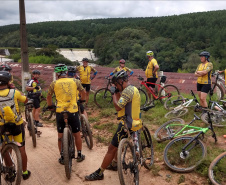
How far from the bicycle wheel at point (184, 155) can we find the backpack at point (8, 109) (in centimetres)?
308

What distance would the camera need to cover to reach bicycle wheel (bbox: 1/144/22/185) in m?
3.76

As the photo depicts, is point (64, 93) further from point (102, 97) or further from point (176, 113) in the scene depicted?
point (102, 97)

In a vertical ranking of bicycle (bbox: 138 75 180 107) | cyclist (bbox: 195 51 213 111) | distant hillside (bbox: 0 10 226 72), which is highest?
distant hillside (bbox: 0 10 226 72)

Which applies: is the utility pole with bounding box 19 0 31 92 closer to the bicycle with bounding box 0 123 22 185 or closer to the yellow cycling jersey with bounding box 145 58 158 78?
the yellow cycling jersey with bounding box 145 58 158 78

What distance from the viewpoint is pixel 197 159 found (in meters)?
4.63

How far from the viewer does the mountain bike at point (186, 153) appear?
4.55m

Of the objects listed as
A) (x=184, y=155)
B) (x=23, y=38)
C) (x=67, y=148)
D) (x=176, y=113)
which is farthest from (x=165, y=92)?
(x=23, y=38)

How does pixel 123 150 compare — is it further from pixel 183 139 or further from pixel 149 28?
pixel 149 28

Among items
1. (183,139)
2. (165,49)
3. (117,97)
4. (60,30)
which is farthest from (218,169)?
(60,30)

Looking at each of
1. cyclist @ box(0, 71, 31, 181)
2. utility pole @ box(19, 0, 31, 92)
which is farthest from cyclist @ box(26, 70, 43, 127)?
utility pole @ box(19, 0, 31, 92)

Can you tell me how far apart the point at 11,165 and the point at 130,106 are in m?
2.39

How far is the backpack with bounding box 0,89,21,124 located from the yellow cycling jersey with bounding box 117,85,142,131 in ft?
5.92

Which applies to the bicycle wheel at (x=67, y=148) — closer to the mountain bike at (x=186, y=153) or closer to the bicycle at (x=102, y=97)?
the mountain bike at (x=186, y=153)

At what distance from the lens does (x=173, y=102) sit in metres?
7.97
